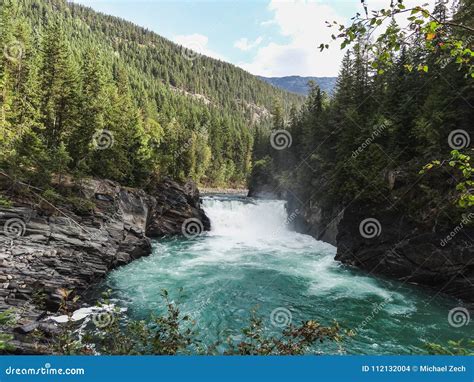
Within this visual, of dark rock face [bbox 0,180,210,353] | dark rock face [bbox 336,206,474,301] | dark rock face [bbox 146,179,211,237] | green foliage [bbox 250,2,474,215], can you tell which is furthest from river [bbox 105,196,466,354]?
green foliage [bbox 250,2,474,215]

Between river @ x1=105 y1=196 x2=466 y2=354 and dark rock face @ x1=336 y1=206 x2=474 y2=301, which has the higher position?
dark rock face @ x1=336 y1=206 x2=474 y2=301

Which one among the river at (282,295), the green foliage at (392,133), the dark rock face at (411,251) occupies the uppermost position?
the green foliage at (392,133)

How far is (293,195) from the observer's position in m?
40.2

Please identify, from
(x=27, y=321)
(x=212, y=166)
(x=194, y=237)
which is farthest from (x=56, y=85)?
(x=212, y=166)

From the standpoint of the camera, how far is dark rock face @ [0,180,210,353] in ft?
43.7

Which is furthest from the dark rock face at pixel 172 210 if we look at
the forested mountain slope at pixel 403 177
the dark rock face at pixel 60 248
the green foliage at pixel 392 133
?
the forested mountain slope at pixel 403 177

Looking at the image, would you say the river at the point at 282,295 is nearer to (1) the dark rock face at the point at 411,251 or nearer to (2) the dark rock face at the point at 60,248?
(1) the dark rock face at the point at 411,251

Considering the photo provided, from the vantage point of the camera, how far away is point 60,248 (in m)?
17.6

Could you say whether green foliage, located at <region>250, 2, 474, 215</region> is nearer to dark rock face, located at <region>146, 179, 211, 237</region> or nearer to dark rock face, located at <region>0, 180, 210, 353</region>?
dark rock face, located at <region>146, 179, 211, 237</region>

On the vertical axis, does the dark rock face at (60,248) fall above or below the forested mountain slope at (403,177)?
below

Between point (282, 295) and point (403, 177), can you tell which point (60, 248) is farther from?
point (403, 177)

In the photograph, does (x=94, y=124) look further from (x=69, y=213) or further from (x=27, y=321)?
(x=27, y=321)

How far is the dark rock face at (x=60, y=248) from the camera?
1332cm

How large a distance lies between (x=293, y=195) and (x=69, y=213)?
27.6 m
